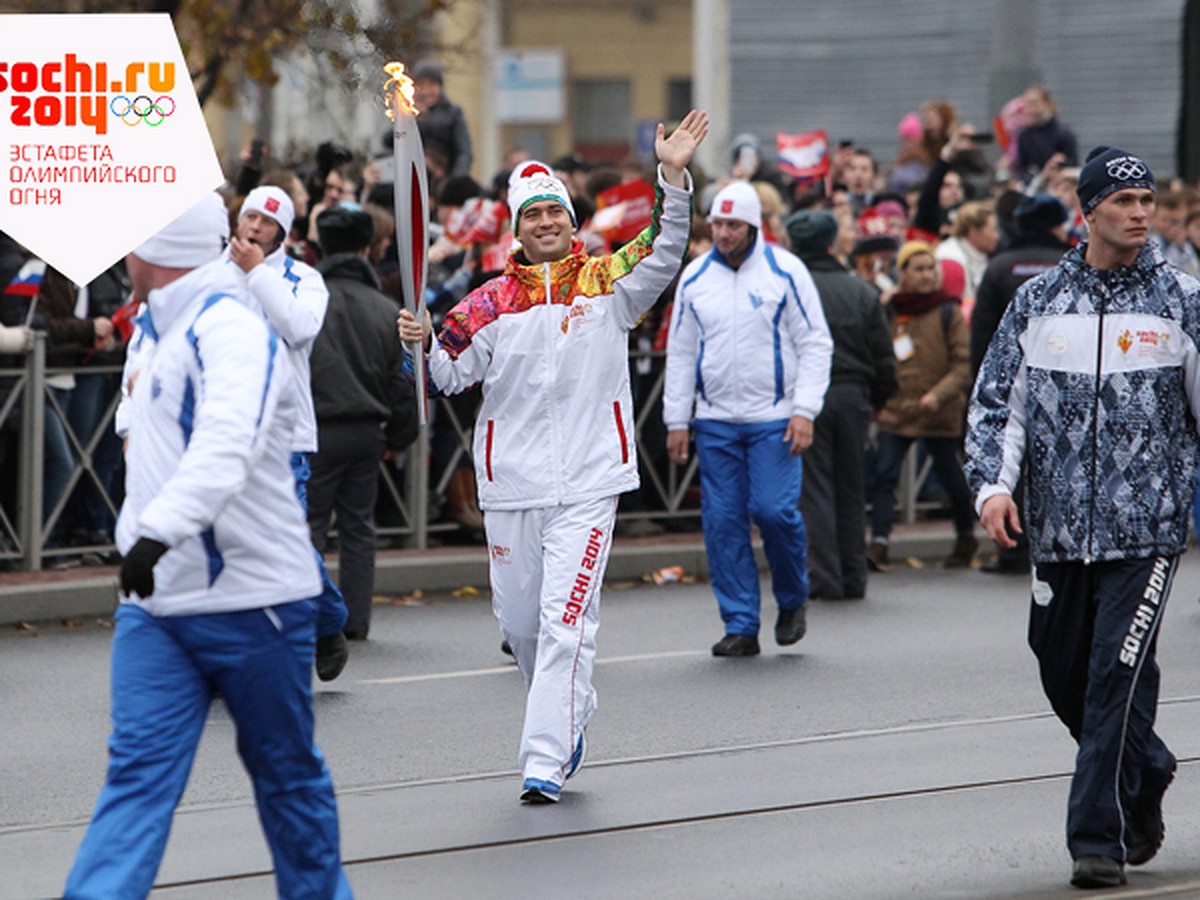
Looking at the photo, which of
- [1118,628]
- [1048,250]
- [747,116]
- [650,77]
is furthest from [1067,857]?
[650,77]

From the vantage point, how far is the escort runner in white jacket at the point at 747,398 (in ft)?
34.2

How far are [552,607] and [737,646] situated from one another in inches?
125

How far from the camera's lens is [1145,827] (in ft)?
20.8

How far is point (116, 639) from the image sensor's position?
5160 millimetres

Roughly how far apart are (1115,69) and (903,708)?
884 inches

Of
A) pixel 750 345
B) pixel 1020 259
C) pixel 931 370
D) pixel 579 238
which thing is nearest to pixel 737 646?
pixel 750 345

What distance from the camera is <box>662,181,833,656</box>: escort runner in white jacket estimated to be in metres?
10.4

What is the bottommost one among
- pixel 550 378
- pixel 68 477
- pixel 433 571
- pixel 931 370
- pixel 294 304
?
pixel 433 571

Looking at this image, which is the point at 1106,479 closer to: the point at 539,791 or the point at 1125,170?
the point at 1125,170

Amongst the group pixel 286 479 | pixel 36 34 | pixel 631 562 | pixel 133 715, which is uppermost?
pixel 36 34

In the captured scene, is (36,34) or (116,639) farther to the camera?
(36,34)

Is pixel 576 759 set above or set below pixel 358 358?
below

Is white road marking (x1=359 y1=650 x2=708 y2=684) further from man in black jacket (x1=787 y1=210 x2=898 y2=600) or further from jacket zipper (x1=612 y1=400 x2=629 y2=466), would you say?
jacket zipper (x1=612 y1=400 x2=629 y2=466)

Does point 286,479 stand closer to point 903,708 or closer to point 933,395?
point 903,708
